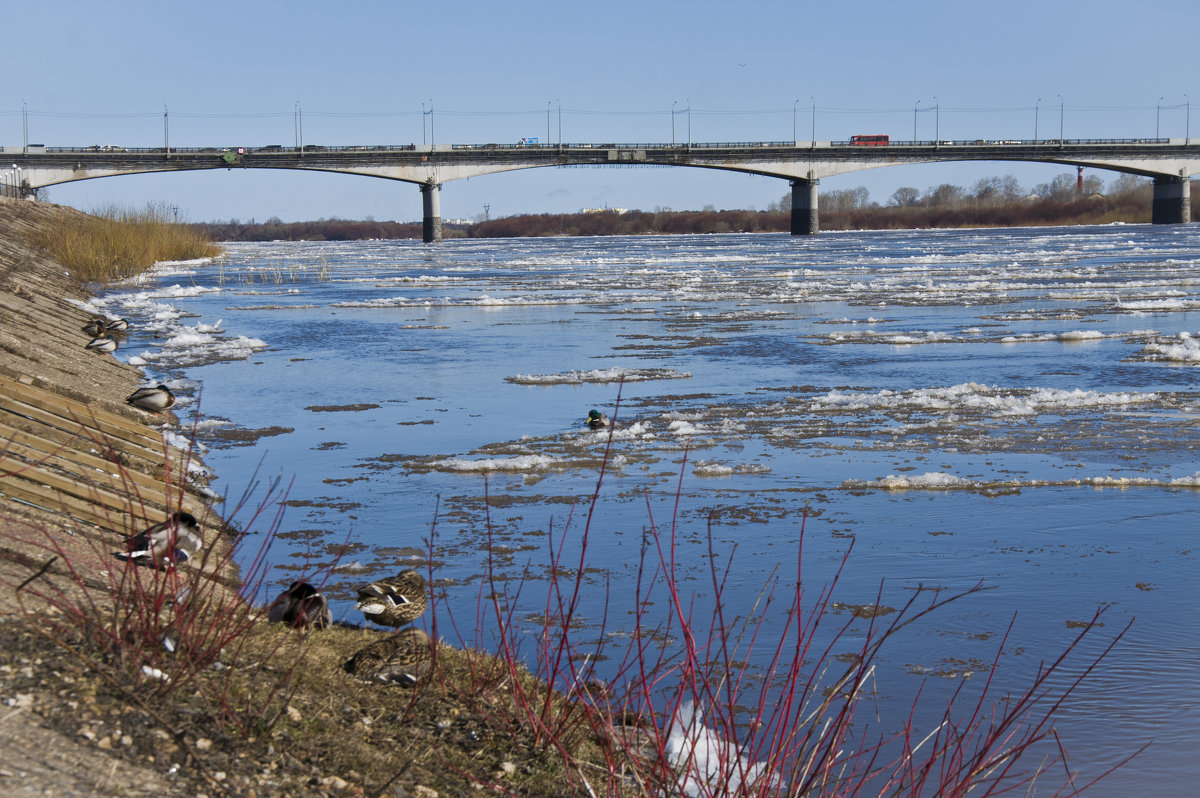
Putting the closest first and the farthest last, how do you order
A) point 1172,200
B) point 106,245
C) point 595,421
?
1. point 595,421
2. point 106,245
3. point 1172,200

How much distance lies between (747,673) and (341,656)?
1.76 meters

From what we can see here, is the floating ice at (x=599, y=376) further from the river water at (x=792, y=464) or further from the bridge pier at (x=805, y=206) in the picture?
the bridge pier at (x=805, y=206)

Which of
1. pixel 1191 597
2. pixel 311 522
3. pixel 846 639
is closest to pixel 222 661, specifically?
pixel 846 639

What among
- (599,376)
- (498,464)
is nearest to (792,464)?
(498,464)

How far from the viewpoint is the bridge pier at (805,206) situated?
10475 centimetres

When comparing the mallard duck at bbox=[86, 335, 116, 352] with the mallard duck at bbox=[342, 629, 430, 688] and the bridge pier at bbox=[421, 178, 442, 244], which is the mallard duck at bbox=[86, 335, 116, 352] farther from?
the bridge pier at bbox=[421, 178, 442, 244]

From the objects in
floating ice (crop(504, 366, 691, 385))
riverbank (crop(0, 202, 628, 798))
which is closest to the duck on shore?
floating ice (crop(504, 366, 691, 385))

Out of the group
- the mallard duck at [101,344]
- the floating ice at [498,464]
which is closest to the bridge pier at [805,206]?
the mallard duck at [101,344]

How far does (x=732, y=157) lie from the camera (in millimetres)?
101188

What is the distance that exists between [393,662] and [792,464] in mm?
5437

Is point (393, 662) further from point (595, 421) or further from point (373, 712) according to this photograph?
point (595, 421)

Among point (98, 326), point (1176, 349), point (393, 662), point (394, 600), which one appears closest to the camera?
point (393, 662)

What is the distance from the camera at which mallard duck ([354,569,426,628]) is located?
18.0ft

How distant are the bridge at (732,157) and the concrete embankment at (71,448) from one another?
284 feet
